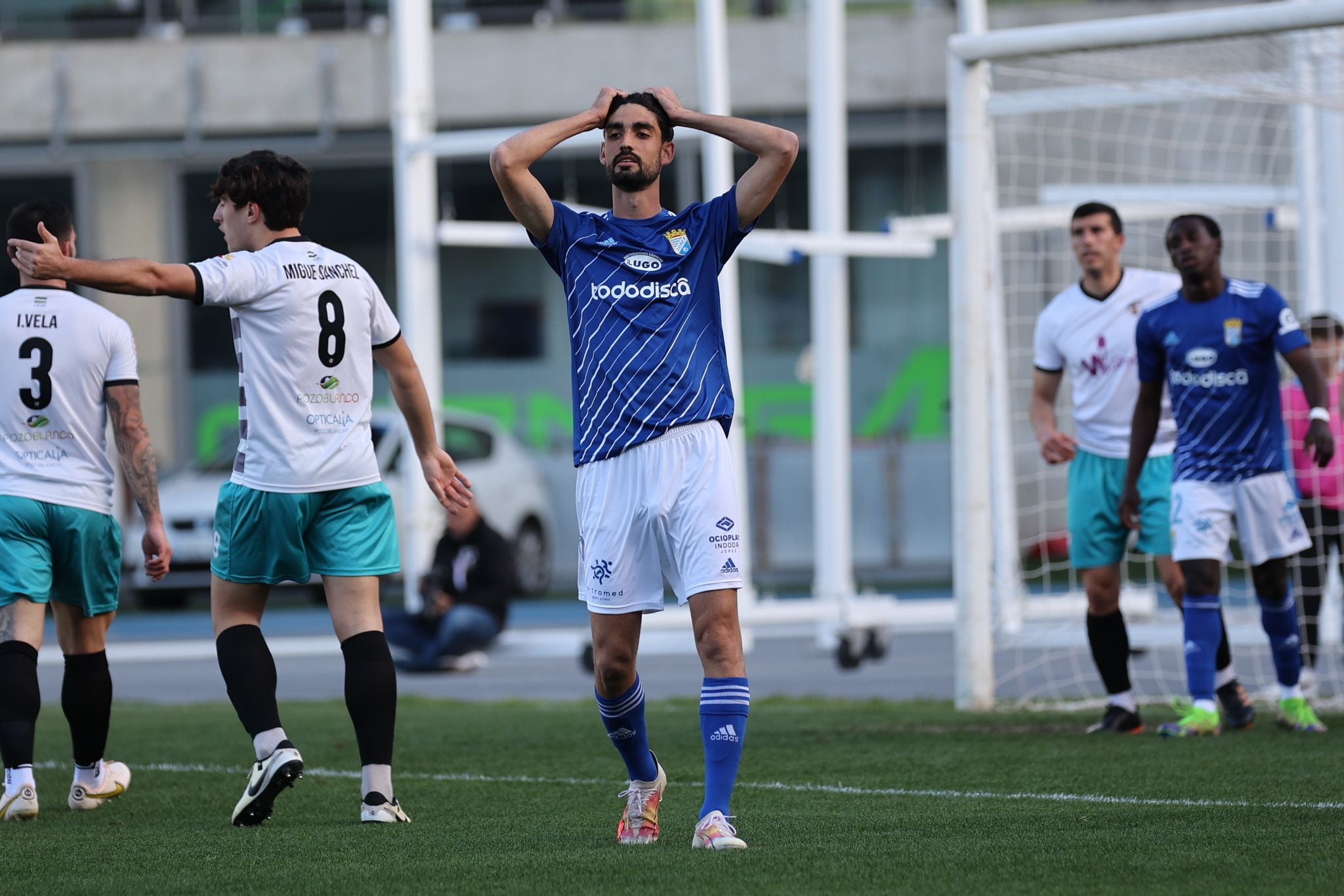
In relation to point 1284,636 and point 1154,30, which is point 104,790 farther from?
point 1154,30

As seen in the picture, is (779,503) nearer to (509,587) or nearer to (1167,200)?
(509,587)

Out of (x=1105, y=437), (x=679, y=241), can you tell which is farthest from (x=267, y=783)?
(x=1105, y=437)

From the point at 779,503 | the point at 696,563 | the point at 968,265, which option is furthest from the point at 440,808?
the point at 779,503

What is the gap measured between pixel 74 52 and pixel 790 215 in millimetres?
9546

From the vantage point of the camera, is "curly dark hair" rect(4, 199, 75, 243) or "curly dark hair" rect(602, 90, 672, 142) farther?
"curly dark hair" rect(4, 199, 75, 243)

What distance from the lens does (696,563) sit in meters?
→ 5.31

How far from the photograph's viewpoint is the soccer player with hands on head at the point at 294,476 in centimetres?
607

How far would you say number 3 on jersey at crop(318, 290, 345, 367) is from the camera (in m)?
6.14

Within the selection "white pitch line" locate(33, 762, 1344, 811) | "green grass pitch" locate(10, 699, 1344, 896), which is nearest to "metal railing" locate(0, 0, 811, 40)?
"green grass pitch" locate(10, 699, 1344, 896)

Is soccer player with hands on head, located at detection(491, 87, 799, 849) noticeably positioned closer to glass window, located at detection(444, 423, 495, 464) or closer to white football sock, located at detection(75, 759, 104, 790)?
white football sock, located at detection(75, 759, 104, 790)

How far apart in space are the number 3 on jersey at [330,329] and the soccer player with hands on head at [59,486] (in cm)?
88

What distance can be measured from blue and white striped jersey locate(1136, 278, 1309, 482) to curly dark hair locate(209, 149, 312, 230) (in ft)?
13.1

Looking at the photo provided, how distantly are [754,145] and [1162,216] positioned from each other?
365 inches

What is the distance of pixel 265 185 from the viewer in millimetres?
6168
